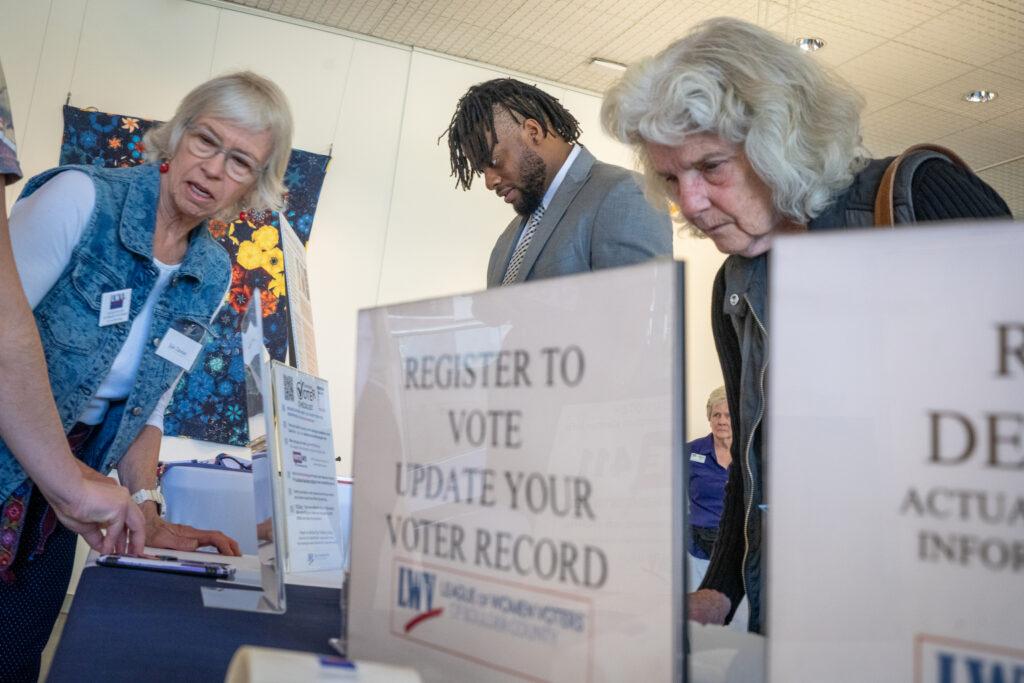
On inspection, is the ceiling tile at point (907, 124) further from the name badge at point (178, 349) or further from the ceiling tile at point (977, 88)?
the name badge at point (178, 349)

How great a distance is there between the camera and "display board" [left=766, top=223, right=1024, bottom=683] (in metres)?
0.37

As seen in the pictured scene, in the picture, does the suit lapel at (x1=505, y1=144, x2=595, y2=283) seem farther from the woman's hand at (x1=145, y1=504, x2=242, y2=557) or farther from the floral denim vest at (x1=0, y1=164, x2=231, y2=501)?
the woman's hand at (x1=145, y1=504, x2=242, y2=557)

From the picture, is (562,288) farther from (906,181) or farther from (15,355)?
(15,355)

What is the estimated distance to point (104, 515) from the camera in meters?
1.07

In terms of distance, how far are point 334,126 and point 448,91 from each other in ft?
2.37

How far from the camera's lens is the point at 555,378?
51 cm

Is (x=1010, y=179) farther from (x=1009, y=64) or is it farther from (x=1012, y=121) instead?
(x=1009, y=64)

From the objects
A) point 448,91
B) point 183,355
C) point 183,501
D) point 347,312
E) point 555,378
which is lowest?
point 183,501

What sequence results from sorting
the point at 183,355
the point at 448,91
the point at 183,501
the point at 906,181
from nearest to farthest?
the point at 906,181 → the point at 183,355 → the point at 183,501 → the point at 448,91

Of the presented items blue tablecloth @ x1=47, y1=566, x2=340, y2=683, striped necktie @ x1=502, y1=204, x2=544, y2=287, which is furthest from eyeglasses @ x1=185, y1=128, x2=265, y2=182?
blue tablecloth @ x1=47, y1=566, x2=340, y2=683

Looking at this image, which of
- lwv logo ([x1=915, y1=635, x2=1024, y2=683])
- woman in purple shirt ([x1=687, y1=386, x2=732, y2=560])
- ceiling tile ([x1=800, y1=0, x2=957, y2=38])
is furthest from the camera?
ceiling tile ([x1=800, y1=0, x2=957, y2=38])

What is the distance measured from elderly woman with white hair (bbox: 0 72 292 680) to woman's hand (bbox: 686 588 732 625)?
672mm

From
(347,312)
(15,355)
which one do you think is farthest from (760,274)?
(347,312)

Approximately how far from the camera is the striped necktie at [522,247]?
190 centimetres
